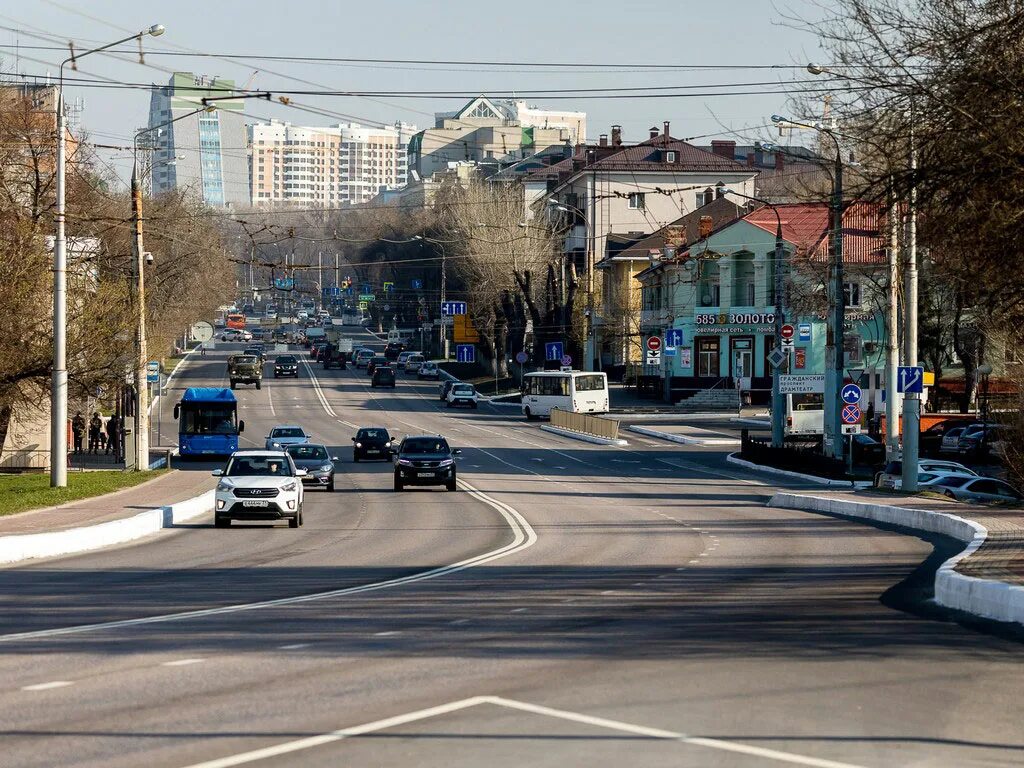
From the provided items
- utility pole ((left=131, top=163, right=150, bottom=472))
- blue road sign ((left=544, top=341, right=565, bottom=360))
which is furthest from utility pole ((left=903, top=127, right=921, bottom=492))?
blue road sign ((left=544, top=341, right=565, bottom=360))

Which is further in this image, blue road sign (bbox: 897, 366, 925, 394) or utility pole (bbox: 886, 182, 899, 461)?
utility pole (bbox: 886, 182, 899, 461)

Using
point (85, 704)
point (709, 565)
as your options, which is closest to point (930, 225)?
point (709, 565)

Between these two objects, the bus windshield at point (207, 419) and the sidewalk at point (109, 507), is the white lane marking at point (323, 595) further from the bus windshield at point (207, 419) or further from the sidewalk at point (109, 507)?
the bus windshield at point (207, 419)

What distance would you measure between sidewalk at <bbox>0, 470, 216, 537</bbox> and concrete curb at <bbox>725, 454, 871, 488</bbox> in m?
18.1

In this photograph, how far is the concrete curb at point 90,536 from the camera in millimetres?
23406

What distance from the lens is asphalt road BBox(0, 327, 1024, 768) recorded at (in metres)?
9.25

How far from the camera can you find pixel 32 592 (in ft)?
60.3

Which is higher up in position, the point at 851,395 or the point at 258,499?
the point at 851,395

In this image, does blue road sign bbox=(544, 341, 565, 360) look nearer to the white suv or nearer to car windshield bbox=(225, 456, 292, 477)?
car windshield bbox=(225, 456, 292, 477)

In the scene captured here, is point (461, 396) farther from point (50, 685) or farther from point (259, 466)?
point (50, 685)

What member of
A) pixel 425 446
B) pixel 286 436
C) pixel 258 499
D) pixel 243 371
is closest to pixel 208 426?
pixel 286 436

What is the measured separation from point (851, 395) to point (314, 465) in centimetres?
1513

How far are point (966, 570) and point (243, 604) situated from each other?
28.2 feet

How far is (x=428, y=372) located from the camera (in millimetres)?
113562
